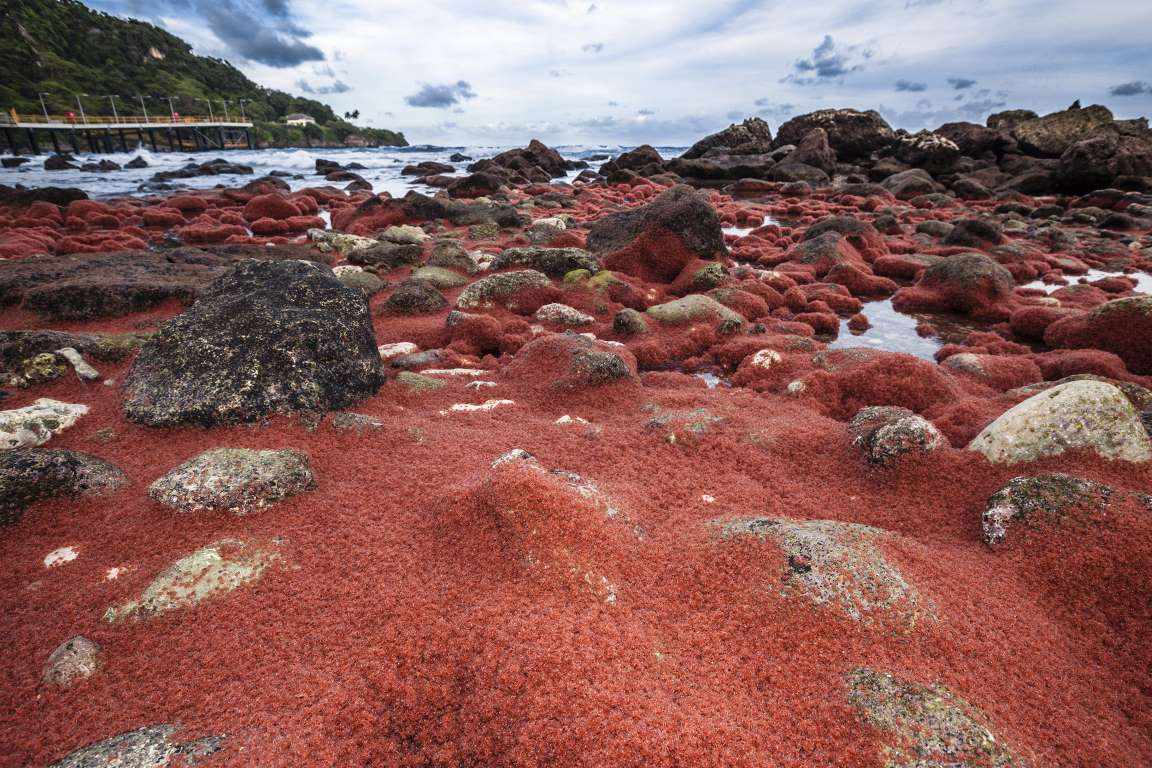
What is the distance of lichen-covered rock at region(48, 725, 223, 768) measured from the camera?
1.81 m

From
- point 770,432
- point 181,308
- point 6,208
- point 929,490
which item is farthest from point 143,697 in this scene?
point 6,208

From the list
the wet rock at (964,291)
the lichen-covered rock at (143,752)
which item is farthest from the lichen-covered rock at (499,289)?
the wet rock at (964,291)

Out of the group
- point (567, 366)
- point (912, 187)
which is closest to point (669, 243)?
point (567, 366)

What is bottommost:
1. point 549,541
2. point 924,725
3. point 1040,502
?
point 924,725

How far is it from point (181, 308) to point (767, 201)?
26907mm

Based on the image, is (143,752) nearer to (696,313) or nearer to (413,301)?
(413,301)

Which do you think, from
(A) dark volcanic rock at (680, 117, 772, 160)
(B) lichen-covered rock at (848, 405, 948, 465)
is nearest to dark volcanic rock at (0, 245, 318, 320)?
(B) lichen-covered rock at (848, 405, 948, 465)

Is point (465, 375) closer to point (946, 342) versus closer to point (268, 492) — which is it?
point (268, 492)

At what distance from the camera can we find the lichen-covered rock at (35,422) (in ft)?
12.6

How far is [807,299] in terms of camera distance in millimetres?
9867

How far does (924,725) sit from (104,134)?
81189mm

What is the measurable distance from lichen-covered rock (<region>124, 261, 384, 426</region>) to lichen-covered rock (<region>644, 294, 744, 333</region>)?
15.2 ft

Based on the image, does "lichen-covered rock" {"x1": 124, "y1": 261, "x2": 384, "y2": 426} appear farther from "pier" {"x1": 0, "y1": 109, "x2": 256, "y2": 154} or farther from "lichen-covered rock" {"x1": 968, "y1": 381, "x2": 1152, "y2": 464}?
"pier" {"x1": 0, "y1": 109, "x2": 256, "y2": 154}

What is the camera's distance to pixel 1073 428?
12.0 ft
